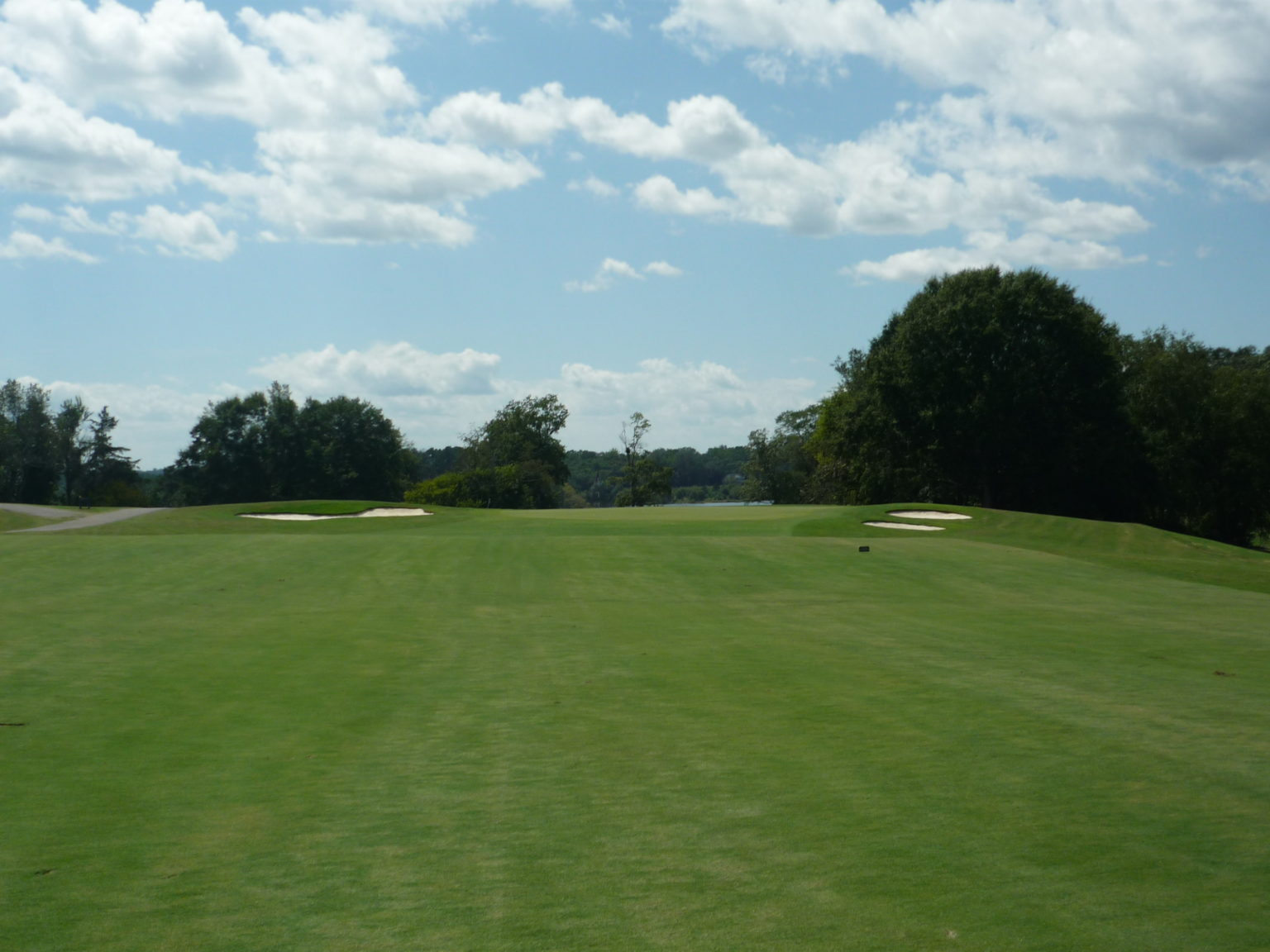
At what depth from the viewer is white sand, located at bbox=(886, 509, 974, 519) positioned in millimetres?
35469

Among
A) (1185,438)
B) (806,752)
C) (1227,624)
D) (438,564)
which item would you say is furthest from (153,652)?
(1185,438)

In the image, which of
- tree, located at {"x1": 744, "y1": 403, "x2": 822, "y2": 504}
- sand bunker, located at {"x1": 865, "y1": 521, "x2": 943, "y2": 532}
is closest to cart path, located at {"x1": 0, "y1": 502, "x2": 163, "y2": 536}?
sand bunker, located at {"x1": 865, "y1": 521, "x2": 943, "y2": 532}

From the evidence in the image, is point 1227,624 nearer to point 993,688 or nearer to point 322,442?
point 993,688

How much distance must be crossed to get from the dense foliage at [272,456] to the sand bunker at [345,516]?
5638 centimetres

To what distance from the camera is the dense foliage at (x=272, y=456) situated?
303 ft

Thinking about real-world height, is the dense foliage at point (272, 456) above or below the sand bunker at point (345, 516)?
above

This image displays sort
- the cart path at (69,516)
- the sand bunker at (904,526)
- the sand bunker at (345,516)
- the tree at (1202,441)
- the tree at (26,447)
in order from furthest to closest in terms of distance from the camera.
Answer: the tree at (26,447)
the tree at (1202,441)
the sand bunker at (345,516)
the cart path at (69,516)
the sand bunker at (904,526)

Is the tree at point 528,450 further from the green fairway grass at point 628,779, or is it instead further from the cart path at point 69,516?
the green fairway grass at point 628,779

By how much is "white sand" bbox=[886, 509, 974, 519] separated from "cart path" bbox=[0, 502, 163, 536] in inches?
1064

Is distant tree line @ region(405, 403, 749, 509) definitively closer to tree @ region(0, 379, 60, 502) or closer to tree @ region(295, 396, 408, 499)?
tree @ region(295, 396, 408, 499)

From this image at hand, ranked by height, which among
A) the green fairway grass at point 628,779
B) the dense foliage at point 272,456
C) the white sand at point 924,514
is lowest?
the green fairway grass at point 628,779

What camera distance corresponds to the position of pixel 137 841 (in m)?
5.18

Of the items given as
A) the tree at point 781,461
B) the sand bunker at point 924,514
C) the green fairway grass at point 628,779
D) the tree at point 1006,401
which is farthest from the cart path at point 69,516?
the tree at point 781,461

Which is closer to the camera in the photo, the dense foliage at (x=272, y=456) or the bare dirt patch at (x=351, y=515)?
the bare dirt patch at (x=351, y=515)
